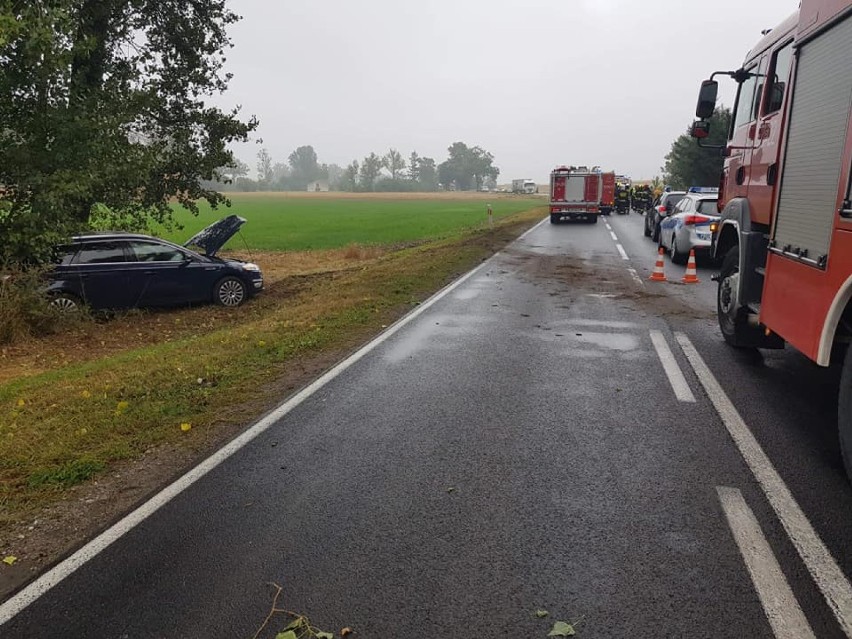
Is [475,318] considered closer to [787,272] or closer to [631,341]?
[631,341]

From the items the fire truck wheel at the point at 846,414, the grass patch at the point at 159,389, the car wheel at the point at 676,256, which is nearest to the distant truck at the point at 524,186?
the car wheel at the point at 676,256

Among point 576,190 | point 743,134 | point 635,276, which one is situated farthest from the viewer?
point 576,190

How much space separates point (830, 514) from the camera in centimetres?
365

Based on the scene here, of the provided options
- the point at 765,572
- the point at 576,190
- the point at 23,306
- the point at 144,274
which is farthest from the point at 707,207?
the point at 576,190

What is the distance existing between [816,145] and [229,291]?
10.4m

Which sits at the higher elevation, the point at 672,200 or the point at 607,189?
the point at 607,189

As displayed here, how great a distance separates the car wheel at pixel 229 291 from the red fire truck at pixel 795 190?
8.74 m

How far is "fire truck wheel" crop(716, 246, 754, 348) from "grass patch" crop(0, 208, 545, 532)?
4561 millimetres

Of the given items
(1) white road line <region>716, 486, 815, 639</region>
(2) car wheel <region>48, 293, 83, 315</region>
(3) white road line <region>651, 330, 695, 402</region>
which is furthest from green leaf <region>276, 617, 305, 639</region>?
(2) car wheel <region>48, 293, 83, 315</region>

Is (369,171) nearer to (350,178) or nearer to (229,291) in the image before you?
(350,178)

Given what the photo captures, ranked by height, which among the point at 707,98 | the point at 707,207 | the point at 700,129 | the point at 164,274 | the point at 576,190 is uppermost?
the point at 707,98

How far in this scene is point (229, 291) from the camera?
40.9ft

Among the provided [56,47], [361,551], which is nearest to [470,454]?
[361,551]

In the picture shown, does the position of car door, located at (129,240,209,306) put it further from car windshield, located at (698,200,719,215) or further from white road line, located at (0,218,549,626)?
car windshield, located at (698,200,719,215)
